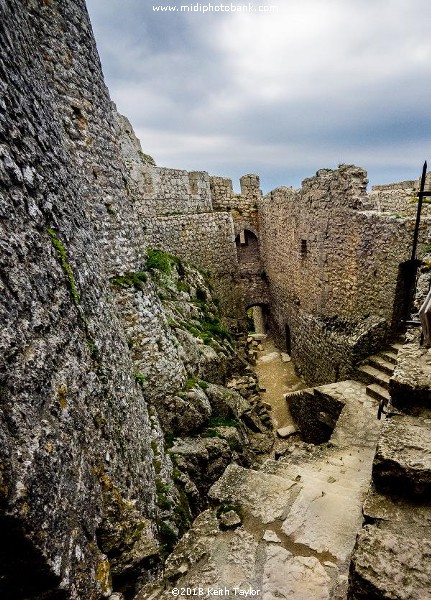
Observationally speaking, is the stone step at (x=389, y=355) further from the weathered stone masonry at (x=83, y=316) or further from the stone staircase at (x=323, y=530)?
the stone staircase at (x=323, y=530)

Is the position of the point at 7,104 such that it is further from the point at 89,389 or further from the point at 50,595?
the point at 50,595

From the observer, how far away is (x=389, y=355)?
26.6ft

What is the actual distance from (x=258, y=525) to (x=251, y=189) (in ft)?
43.1

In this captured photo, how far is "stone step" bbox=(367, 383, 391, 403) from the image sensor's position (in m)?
7.32

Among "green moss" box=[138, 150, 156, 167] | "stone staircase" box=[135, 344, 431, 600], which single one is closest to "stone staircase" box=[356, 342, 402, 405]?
"stone staircase" box=[135, 344, 431, 600]

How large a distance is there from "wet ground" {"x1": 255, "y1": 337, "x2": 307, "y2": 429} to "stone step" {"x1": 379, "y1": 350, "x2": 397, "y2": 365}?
3350 millimetres

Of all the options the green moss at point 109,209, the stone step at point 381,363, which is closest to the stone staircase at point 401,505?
the green moss at point 109,209

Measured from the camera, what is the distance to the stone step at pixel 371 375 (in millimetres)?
7705

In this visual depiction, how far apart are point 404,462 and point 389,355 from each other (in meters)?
7.11

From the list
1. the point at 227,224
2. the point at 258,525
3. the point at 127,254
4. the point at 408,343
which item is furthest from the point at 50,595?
the point at 227,224

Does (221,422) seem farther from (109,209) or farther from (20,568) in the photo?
(20,568)

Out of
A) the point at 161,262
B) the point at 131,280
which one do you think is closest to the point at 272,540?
the point at 131,280

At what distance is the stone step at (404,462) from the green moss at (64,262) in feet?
9.02

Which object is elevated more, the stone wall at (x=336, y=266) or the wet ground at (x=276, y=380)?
the stone wall at (x=336, y=266)
